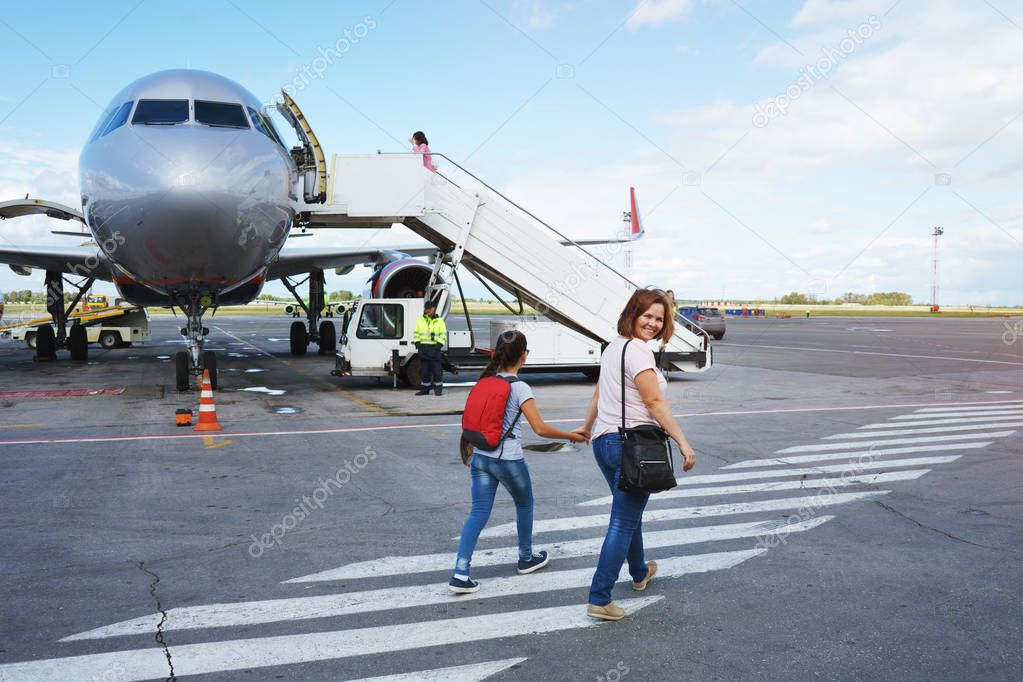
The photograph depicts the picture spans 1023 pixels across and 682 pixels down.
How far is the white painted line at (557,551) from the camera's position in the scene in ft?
17.1

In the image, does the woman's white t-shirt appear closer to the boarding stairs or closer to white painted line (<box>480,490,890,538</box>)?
white painted line (<box>480,490,890,538</box>)

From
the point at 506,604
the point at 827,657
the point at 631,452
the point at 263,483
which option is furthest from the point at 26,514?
the point at 827,657

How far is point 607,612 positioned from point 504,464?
1058 millimetres

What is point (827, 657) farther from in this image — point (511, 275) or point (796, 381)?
point (796, 381)

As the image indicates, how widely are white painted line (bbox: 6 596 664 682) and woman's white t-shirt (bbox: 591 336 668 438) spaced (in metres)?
1.10

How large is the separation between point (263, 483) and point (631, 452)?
455 cm

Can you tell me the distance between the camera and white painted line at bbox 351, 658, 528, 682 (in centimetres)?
373

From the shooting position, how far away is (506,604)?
4684mm

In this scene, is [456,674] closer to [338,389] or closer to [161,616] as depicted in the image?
[161,616]

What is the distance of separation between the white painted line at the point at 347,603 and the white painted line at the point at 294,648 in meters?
0.26

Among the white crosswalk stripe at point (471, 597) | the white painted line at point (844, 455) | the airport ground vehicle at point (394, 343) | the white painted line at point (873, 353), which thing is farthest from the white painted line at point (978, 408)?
the white painted line at point (873, 353)

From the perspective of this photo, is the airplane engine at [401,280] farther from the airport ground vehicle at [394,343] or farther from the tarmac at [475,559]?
the tarmac at [475,559]

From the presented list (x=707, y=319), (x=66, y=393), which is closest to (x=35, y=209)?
(x=66, y=393)

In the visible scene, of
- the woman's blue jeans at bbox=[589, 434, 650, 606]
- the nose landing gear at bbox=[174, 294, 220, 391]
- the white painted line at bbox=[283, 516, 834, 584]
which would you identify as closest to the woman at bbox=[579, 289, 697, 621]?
the woman's blue jeans at bbox=[589, 434, 650, 606]
